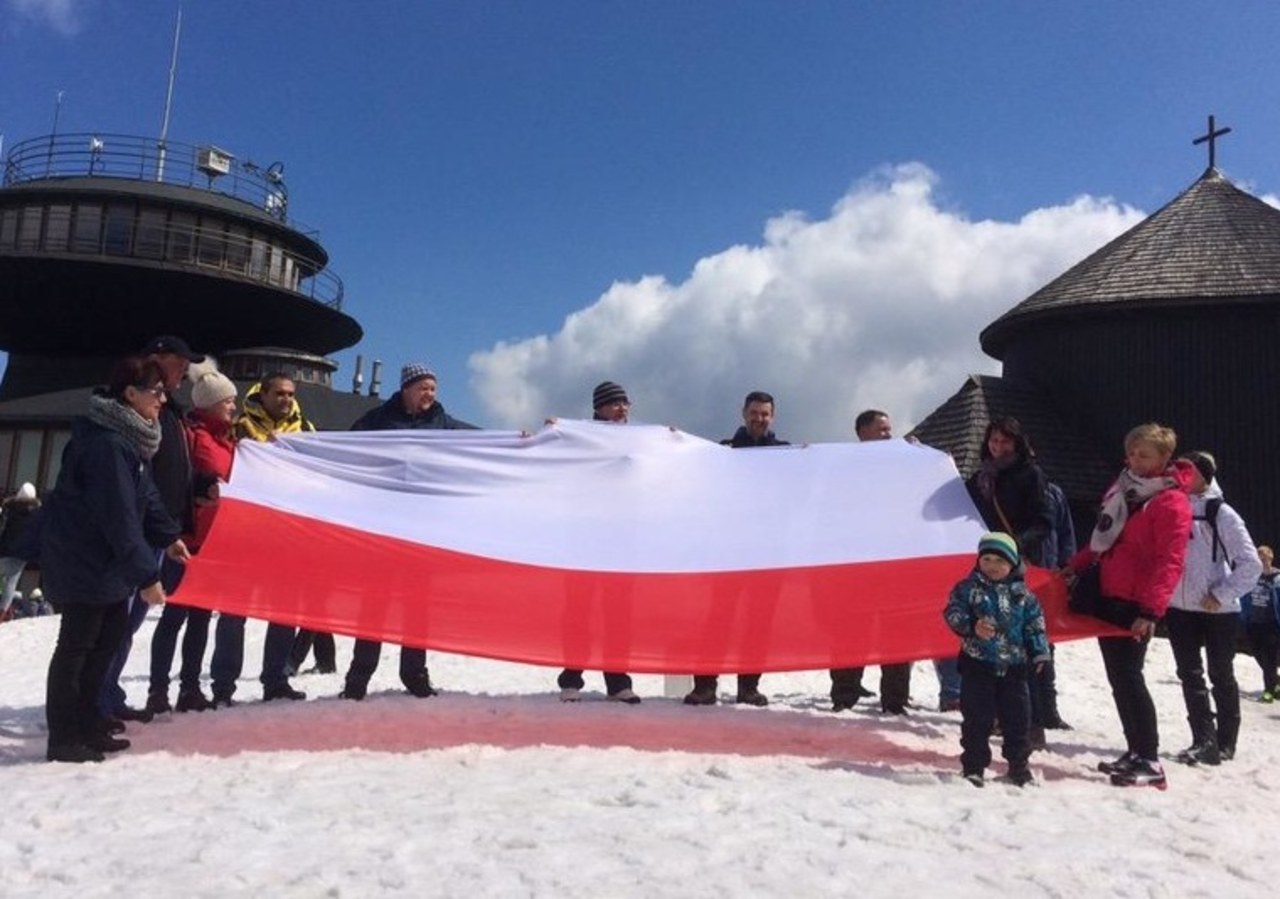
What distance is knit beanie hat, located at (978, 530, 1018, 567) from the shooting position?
4.96 m

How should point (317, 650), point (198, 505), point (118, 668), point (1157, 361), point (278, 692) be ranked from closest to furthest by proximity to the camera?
point (118, 668) < point (198, 505) < point (278, 692) < point (317, 650) < point (1157, 361)

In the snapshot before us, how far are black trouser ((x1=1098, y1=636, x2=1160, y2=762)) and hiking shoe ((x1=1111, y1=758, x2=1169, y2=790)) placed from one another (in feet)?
0.16

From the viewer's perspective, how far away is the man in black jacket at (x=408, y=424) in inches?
255

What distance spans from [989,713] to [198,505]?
457 centimetres

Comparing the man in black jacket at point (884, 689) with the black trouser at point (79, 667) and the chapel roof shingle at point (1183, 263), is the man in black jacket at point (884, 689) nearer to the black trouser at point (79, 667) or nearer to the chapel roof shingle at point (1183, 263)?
the black trouser at point (79, 667)

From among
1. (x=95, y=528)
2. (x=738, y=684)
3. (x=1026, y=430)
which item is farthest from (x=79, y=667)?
(x=1026, y=430)

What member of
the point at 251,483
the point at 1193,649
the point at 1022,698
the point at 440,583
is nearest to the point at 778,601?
the point at 1022,698

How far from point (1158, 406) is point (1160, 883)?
21.1 metres

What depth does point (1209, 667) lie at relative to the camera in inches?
244

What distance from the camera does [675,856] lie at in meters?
3.53

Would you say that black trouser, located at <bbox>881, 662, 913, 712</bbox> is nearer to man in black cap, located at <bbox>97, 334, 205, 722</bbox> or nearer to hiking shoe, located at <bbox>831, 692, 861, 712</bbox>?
hiking shoe, located at <bbox>831, 692, 861, 712</bbox>

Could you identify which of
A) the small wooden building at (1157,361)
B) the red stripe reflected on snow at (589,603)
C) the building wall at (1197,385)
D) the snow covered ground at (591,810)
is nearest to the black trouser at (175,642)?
the snow covered ground at (591,810)

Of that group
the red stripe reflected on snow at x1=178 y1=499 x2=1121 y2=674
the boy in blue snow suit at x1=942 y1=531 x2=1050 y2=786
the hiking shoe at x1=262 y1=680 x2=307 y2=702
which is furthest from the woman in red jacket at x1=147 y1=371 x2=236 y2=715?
the boy in blue snow suit at x1=942 y1=531 x2=1050 y2=786

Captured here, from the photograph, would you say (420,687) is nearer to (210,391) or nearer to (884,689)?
(210,391)
